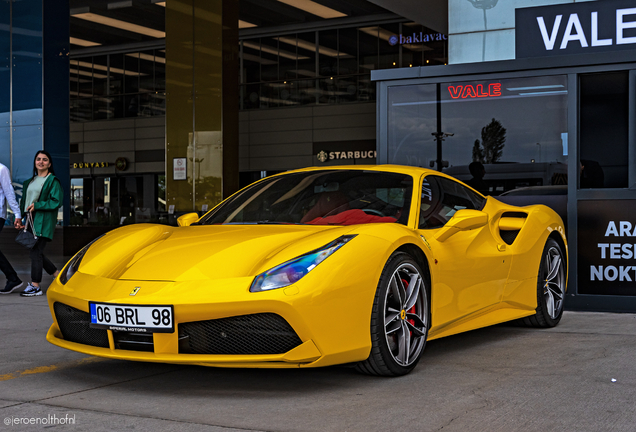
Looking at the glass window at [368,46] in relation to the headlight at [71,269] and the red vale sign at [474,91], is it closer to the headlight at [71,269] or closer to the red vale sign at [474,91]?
the red vale sign at [474,91]

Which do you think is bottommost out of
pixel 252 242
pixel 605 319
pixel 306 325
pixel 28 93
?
pixel 605 319

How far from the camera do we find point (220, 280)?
3506mm

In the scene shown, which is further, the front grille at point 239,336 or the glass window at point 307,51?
the glass window at point 307,51

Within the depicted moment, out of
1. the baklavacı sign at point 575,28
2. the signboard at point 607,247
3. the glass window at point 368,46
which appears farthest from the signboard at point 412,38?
the signboard at point 607,247

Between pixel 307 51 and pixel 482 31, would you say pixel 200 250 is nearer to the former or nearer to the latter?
pixel 482 31

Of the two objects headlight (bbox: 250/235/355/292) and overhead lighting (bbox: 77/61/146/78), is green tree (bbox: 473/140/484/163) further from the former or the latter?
overhead lighting (bbox: 77/61/146/78)

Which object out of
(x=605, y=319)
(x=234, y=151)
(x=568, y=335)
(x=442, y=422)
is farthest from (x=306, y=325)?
(x=234, y=151)

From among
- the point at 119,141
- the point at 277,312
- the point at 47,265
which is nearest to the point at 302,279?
the point at 277,312

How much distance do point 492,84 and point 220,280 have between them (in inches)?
191

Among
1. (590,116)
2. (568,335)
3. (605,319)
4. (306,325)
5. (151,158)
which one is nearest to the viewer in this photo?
(306,325)

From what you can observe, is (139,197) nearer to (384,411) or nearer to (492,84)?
(492,84)

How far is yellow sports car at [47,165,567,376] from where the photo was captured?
342cm

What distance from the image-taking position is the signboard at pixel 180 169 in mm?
16859

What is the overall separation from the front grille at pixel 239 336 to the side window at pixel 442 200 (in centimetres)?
139
